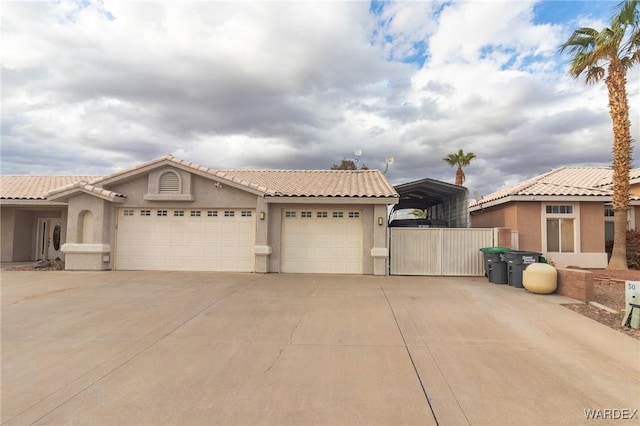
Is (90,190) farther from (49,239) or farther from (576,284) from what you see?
(576,284)

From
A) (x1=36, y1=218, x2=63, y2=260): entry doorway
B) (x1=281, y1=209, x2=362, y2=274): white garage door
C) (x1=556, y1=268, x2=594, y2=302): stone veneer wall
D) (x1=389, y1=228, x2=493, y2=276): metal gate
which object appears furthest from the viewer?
(x1=36, y1=218, x2=63, y2=260): entry doorway

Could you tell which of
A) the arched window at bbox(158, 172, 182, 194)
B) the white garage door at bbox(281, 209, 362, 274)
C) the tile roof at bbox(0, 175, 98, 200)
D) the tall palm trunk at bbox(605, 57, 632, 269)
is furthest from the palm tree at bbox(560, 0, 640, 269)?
the tile roof at bbox(0, 175, 98, 200)

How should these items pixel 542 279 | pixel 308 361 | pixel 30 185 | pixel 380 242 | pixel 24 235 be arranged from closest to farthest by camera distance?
1. pixel 308 361
2. pixel 542 279
3. pixel 380 242
4. pixel 24 235
5. pixel 30 185

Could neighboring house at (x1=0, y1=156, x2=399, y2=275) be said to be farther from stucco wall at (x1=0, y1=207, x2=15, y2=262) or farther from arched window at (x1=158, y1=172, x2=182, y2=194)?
stucco wall at (x1=0, y1=207, x2=15, y2=262)

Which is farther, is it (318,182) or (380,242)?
(318,182)

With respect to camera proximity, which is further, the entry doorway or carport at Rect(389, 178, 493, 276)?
the entry doorway

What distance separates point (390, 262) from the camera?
13.2m

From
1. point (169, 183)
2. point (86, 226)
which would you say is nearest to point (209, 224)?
point (169, 183)

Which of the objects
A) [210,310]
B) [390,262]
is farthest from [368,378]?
[390,262]

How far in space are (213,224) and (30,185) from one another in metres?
11.6

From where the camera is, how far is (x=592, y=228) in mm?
14594

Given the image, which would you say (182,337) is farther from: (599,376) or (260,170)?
(260,170)

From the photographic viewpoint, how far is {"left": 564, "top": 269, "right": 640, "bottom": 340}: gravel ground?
22.7 feet

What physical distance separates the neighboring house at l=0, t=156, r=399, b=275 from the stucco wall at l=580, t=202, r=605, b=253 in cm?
810
